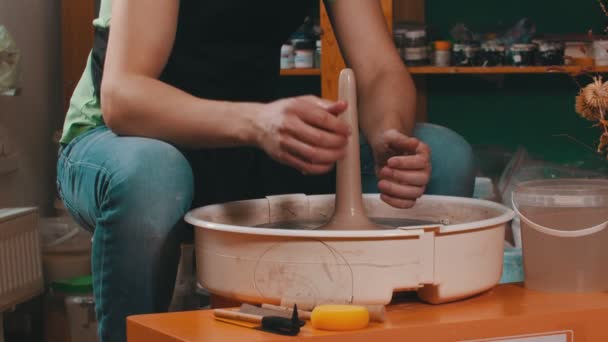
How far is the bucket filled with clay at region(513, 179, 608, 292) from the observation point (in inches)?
44.9

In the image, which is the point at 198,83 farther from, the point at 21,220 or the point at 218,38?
the point at 21,220

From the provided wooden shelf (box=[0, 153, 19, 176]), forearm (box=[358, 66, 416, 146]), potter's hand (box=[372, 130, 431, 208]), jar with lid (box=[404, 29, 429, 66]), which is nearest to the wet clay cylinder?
potter's hand (box=[372, 130, 431, 208])

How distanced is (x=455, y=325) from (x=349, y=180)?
262mm

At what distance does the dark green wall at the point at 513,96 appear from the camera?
2912 millimetres

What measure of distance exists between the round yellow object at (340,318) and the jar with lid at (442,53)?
5.92 ft

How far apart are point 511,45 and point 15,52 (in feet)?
4.46

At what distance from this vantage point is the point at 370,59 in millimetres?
1465

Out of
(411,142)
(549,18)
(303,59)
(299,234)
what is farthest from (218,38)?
(549,18)

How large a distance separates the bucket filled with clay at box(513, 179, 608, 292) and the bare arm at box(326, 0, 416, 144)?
9.9 inches

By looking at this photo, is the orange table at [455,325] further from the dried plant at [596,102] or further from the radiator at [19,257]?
the radiator at [19,257]

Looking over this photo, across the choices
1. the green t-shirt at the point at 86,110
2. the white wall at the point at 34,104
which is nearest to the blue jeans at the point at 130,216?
the green t-shirt at the point at 86,110

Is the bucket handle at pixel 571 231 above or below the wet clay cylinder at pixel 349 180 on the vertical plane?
below

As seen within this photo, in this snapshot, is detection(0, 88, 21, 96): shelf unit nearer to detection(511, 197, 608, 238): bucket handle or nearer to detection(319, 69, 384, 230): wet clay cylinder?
detection(319, 69, 384, 230): wet clay cylinder

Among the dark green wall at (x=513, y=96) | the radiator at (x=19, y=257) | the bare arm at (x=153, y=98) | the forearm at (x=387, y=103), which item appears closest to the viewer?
the bare arm at (x=153, y=98)
